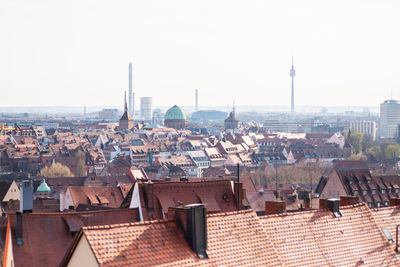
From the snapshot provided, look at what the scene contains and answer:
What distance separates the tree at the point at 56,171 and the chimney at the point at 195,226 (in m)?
111

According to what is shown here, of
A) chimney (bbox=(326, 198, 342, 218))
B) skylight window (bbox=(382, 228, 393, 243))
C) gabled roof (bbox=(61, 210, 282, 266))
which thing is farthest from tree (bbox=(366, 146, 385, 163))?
gabled roof (bbox=(61, 210, 282, 266))

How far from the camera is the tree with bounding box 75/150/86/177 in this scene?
141m

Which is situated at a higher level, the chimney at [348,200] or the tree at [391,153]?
the chimney at [348,200]

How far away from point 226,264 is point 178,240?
1391 mm

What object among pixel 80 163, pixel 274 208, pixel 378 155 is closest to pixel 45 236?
pixel 274 208

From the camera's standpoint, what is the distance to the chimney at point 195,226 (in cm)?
2198

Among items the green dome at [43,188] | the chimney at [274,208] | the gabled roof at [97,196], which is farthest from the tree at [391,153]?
the chimney at [274,208]

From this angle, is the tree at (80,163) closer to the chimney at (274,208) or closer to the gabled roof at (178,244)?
the chimney at (274,208)

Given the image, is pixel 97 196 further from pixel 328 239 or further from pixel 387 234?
pixel 328 239

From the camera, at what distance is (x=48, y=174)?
132375 mm

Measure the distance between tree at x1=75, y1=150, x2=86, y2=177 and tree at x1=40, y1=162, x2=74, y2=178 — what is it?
3053 millimetres

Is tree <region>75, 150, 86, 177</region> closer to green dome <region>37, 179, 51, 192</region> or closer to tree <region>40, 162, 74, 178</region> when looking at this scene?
tree <region>40, 162, 74, 178</region>

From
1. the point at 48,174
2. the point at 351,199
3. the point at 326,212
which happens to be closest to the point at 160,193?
the point at 351,199

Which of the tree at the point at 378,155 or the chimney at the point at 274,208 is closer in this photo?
the chimney at the point at 274,208
